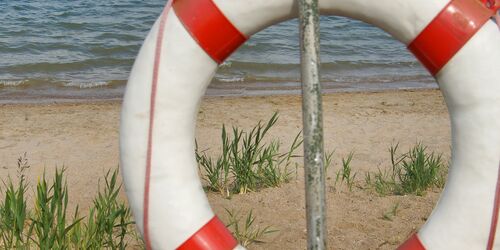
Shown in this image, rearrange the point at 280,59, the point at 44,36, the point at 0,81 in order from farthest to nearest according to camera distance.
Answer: the point at 44,36 < the point at 280,59 < the point at 0,81

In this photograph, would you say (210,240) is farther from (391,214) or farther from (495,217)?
(391,214)

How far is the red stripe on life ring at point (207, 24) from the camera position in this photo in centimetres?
253

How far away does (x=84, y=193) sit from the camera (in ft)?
13.7

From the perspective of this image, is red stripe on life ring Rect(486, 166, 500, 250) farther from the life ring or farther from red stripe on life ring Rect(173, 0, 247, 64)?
red stripe on life ring Rect(173, 0, 247, 64)

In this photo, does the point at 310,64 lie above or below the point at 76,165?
above

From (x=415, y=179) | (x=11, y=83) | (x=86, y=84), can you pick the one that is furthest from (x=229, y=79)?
(x=415, y=179)

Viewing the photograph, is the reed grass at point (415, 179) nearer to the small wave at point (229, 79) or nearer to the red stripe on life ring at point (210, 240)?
the red stripe on life ring at point (210, 240)

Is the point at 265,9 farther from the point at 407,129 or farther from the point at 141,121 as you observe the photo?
the point at 407,129

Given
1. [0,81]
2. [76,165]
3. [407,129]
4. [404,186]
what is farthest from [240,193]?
[0,81]

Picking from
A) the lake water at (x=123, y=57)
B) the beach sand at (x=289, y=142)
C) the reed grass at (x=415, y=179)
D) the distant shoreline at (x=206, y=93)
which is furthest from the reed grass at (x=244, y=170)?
the lake water at (x=123, y=57)

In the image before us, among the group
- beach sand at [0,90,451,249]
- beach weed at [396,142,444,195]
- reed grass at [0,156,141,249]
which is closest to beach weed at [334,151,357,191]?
beach sand at [0,90,451,249]

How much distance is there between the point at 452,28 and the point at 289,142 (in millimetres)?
2895

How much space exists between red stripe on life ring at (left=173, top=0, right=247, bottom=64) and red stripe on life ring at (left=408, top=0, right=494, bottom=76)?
1.96 ft

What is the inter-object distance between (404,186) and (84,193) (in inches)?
65.0
